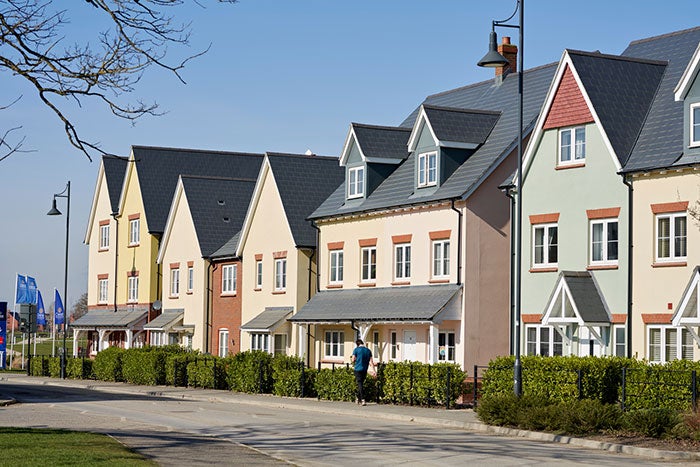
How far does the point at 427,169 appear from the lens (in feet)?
134

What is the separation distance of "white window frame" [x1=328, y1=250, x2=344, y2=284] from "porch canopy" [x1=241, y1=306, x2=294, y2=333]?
315 cm

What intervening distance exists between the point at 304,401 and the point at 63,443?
16.3 meters

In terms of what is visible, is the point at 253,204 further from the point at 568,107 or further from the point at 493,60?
the point at 493,60

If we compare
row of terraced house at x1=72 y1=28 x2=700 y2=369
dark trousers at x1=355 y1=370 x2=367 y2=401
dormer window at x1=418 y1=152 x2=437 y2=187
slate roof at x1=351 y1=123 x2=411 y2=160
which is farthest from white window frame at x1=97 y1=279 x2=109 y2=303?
dark trousers at x1=355 y1=370 x2=367 y2=401

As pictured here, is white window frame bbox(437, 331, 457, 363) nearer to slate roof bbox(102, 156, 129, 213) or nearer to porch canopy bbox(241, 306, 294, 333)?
porch canopy bbox(241, 306, 294, 333)

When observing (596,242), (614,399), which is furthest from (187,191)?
(614,399)

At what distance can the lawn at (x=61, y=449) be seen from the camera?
657 inches

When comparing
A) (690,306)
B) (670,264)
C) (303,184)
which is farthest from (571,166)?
(303,184)

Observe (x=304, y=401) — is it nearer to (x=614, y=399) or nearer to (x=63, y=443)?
(x=614, y=399)

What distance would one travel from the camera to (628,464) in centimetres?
1914

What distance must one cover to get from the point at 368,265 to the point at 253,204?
33.1 ft

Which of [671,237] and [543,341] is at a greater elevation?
[671,237]

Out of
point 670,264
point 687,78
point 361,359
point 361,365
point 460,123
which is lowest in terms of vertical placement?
point 361,365

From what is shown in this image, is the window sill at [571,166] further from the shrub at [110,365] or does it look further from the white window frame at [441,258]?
the shrub at [110,365]
